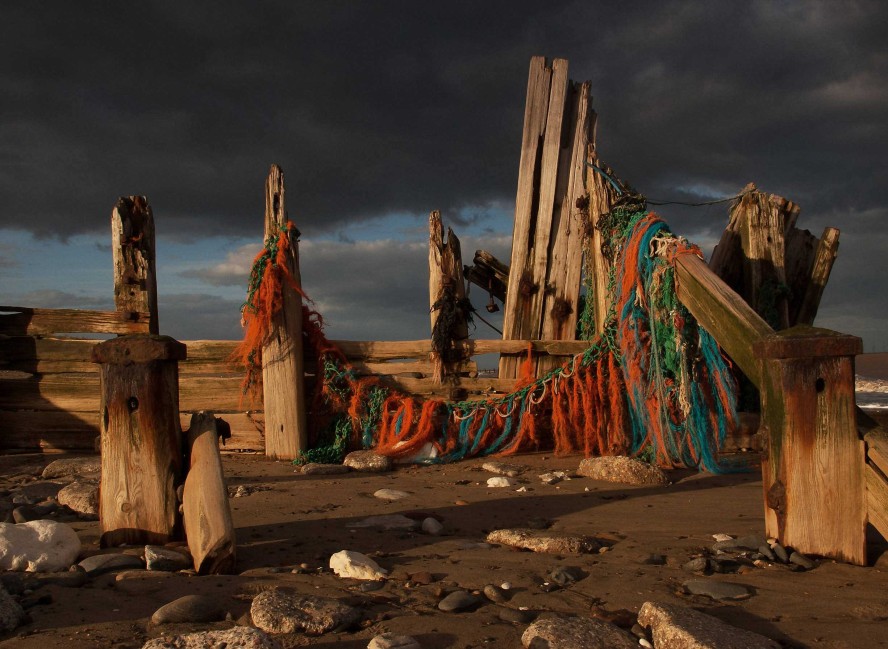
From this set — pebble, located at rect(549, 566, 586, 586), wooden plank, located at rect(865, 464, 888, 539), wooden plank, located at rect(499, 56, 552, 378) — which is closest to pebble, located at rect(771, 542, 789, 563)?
wooden plank, located at rect(865, 464, 888, 539)

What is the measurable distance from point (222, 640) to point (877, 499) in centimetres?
319

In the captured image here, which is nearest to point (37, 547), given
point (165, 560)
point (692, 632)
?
point (165, 560)

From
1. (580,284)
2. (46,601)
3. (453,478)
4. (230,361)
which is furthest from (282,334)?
(46,601)

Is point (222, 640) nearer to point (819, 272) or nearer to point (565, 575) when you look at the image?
point (565, 575)

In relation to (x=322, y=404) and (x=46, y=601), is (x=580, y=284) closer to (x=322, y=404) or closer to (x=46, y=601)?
(x=322, y=404)

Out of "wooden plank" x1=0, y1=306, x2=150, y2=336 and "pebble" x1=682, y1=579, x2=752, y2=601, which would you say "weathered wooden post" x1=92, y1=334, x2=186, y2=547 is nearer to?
"pebble" x1=682, y1=579, x2=752, y2=601

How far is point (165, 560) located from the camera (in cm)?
384

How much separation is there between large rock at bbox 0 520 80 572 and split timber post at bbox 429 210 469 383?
4.81 meters

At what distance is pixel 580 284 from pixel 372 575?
577 cm

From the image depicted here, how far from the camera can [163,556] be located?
386cm

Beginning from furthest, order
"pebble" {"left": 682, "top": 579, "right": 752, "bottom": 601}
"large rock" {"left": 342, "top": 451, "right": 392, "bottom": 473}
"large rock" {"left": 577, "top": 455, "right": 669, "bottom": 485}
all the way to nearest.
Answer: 1. "large rock" {"left": 342, "top": 451, "right": 392, "bottom": 473}
2. "large rock" {"left": 577, "top": 455, "right": 669, "bottom": 485}
3. "pebble" {"left": 682, "top": 579, "right": 752, "bottom": 601}

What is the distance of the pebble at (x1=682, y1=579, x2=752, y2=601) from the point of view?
11.6ft

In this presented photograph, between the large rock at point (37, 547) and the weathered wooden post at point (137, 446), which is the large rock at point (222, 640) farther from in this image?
the weathered wooden post at point (137, 446)

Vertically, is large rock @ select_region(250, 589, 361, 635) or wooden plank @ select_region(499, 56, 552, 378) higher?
wooden plank @ select_region(499, 56, 552, 378)
